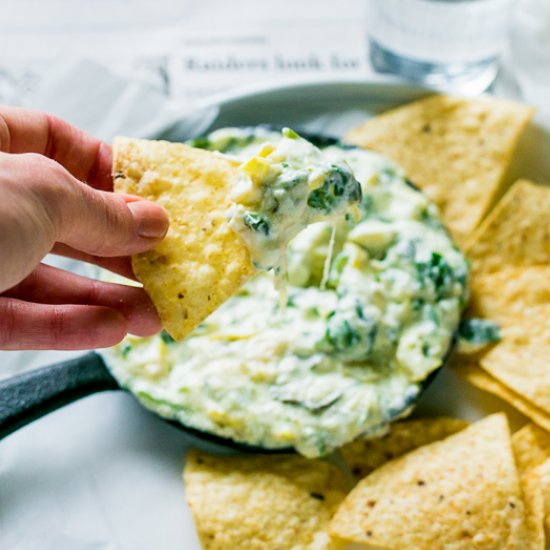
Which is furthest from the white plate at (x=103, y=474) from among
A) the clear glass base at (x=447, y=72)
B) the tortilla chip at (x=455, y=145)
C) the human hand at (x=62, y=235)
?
the clear glass base at (x=447, y=72)

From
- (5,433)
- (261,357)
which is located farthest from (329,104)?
(5,433)

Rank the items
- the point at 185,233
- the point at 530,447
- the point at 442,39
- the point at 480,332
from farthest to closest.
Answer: the point at 442,39 < the point at 480,332 < the point at 530,447 < the point at 185,233

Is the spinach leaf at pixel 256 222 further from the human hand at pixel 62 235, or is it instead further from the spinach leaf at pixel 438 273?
the spinach leaf at pixel 438 273

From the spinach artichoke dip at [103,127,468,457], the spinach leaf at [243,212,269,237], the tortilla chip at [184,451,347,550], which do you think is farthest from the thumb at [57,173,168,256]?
the tortilla chip at [184,451,347,550]

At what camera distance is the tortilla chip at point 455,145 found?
2.87m

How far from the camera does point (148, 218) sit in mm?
1875

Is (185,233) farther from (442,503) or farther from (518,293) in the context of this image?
(518,293)

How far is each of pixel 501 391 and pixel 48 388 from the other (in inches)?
52.4

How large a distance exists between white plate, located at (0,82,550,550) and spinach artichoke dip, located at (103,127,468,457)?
0.23m

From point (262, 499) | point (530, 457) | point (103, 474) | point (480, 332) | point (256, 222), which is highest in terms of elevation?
point (256, 222)

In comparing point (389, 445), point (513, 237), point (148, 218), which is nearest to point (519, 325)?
point (513, 237)

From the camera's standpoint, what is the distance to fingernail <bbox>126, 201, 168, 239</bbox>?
1.86 m

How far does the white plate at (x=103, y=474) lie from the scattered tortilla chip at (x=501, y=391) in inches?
2.4

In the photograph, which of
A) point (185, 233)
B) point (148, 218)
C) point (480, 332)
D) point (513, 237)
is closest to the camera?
point (148, 218)
